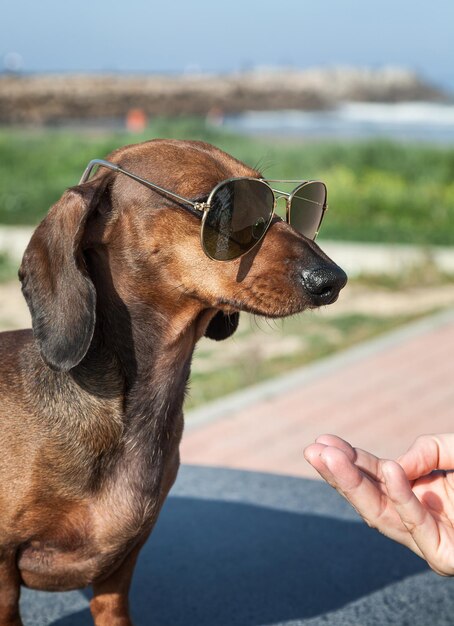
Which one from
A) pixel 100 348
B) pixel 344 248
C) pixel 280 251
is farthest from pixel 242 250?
pixel 344 248

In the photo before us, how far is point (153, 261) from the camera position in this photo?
8.82ft

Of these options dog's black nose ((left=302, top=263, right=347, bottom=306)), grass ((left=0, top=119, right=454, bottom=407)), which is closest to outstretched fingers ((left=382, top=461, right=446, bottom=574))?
dog's black nose ((left=302, top=263, right=347, bottom=306))

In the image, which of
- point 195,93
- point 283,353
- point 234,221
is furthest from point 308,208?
point 195,93

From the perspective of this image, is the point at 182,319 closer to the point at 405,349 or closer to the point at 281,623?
the point at 281,623

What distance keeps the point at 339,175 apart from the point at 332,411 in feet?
35.0

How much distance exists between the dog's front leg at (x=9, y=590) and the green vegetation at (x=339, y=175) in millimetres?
10679

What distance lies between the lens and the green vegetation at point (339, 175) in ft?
47.6

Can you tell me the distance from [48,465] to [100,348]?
0.36m

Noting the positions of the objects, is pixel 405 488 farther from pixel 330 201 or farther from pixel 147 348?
pixel 330 201

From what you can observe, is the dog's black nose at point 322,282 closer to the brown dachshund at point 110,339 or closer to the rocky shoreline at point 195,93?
the brown dachshund at point 110,339

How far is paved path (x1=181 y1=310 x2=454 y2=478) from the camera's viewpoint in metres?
6.26

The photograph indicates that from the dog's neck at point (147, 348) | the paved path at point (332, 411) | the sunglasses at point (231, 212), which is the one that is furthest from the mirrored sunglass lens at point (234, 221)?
the paved path at point (332, 411)

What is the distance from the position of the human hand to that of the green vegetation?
10381 mm

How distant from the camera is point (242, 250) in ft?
8.75
